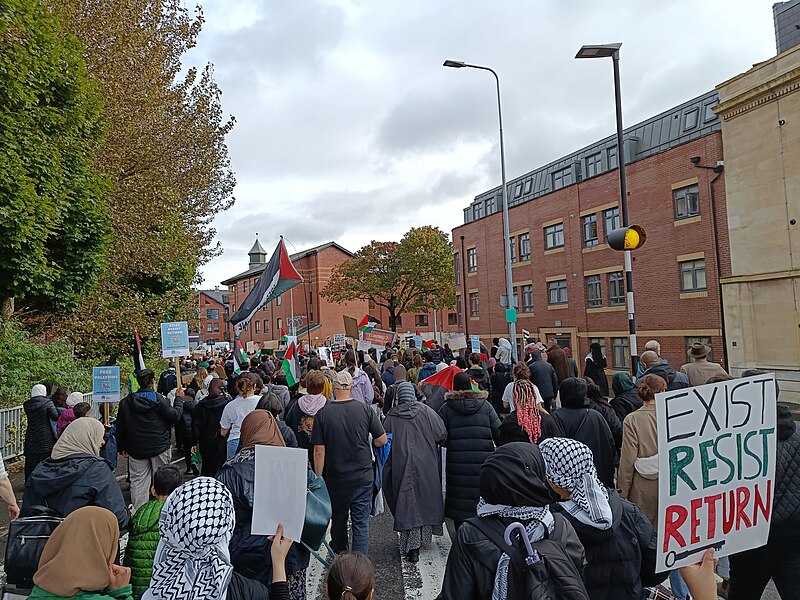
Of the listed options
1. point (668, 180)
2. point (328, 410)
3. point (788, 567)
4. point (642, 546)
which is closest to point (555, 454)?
point (642, 546)

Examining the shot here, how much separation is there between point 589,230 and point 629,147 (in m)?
5.61

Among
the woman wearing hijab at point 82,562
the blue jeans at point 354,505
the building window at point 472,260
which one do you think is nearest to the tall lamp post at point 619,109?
the blue jeans at point 354,505

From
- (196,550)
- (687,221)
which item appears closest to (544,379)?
(196,550)

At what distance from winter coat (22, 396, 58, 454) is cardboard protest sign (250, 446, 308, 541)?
595cm

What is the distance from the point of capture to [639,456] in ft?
16.0

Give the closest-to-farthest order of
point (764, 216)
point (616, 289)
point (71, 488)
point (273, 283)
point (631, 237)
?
point (71, 488)
point (631, 237)
point (273, 283)
point (764, 216)
point (616, 289)

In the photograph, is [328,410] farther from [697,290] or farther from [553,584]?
[697,290]

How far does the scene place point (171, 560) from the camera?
8.76ft

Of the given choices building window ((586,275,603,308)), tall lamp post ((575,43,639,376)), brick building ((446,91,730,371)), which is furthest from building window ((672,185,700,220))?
tall lamp post ((575,43,639,376))

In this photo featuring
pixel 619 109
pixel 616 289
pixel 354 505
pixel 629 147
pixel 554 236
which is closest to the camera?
pixel 354 505

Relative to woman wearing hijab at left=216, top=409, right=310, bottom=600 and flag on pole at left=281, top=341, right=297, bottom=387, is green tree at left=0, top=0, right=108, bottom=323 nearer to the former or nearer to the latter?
flag on pole at left=281, top=341, right=297, bottom=387

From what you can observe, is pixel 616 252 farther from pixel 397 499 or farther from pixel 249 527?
pixel 249 527

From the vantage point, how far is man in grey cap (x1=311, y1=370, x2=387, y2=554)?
222 inches

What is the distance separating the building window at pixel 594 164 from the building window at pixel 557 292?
664 cm
